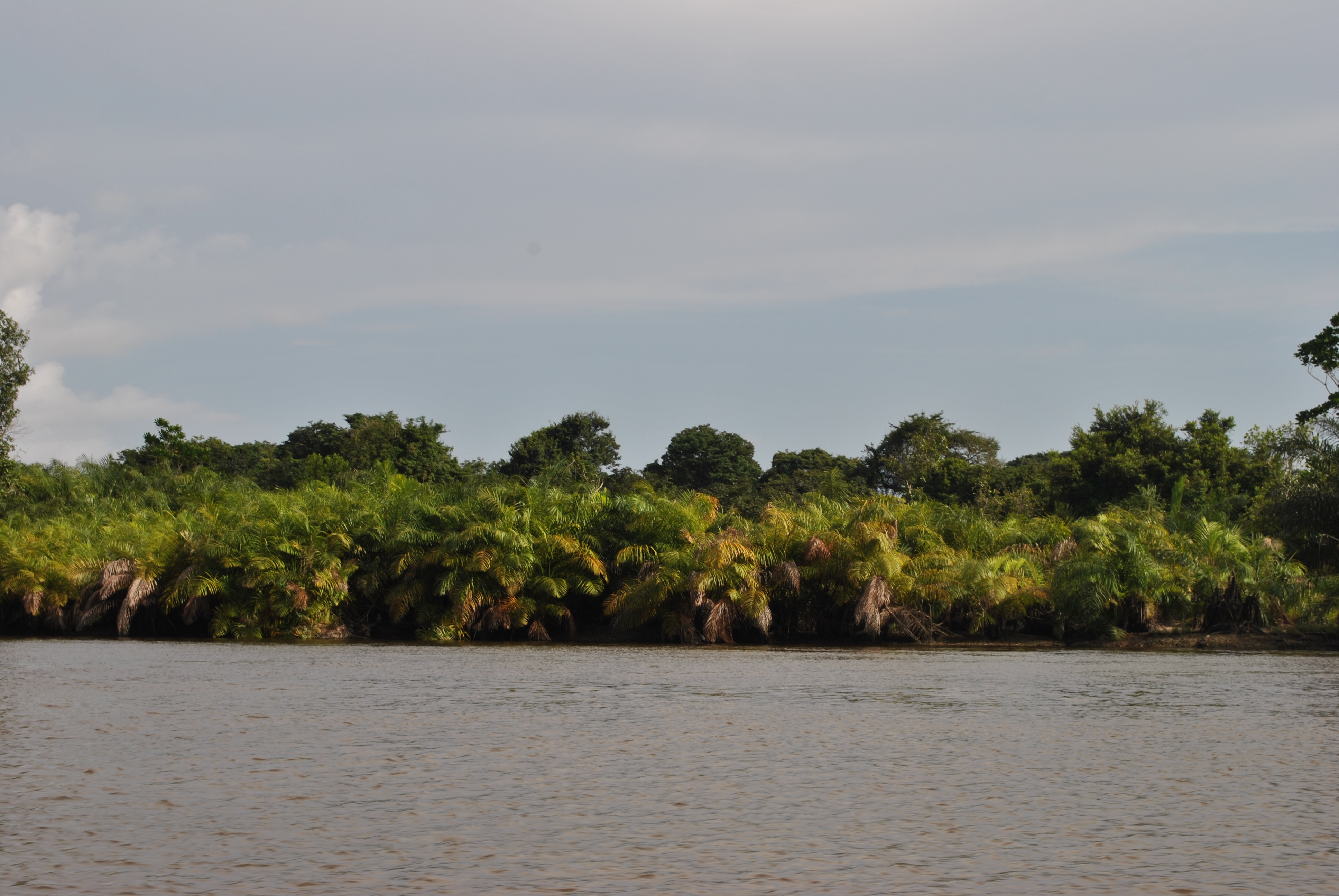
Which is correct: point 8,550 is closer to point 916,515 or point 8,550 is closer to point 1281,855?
point 916,515

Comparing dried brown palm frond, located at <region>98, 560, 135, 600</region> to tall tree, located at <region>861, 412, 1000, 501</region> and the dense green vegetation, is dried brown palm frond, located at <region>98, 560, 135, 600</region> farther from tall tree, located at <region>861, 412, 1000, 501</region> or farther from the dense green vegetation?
tall tree, located at <region>861, 412, 1000, 501</region>

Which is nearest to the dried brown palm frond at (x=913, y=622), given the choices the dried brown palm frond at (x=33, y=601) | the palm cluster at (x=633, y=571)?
the palm cluster at (x=633, y=571)

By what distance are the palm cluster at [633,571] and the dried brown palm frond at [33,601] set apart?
3 centimetres

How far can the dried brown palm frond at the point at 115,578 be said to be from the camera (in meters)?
25.6

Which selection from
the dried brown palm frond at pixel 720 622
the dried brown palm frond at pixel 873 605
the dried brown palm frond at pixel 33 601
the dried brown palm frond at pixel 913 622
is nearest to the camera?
the dried brown palm frond at pixel 873 605

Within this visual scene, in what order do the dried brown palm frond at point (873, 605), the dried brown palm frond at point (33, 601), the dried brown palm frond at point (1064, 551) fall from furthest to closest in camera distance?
the dried brown palm frond at point (33, 601) < the dried brown palm frond at point (1064, 551) < the dried brown palm frond at point (873, 605)

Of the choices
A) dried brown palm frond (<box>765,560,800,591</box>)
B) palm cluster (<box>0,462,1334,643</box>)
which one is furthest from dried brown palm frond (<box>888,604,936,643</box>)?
dried brown palm frond (<box>765,560,800,591</box>)

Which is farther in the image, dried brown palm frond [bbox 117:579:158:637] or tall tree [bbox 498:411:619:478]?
tall tree [bbox 498:411:619:478]

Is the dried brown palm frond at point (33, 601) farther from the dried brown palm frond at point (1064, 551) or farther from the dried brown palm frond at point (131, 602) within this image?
the dried brown palm frond at point (1064, 551)

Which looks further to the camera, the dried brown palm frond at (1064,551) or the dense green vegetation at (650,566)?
the dried brown palm frond at (1064,551)

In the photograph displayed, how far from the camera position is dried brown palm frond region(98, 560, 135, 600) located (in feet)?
84.1

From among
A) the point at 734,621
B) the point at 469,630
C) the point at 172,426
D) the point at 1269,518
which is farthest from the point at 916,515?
the point at 172,426

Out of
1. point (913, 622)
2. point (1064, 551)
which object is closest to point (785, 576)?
point (913, 622)

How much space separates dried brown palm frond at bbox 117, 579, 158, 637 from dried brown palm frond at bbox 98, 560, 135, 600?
340 millimetres
